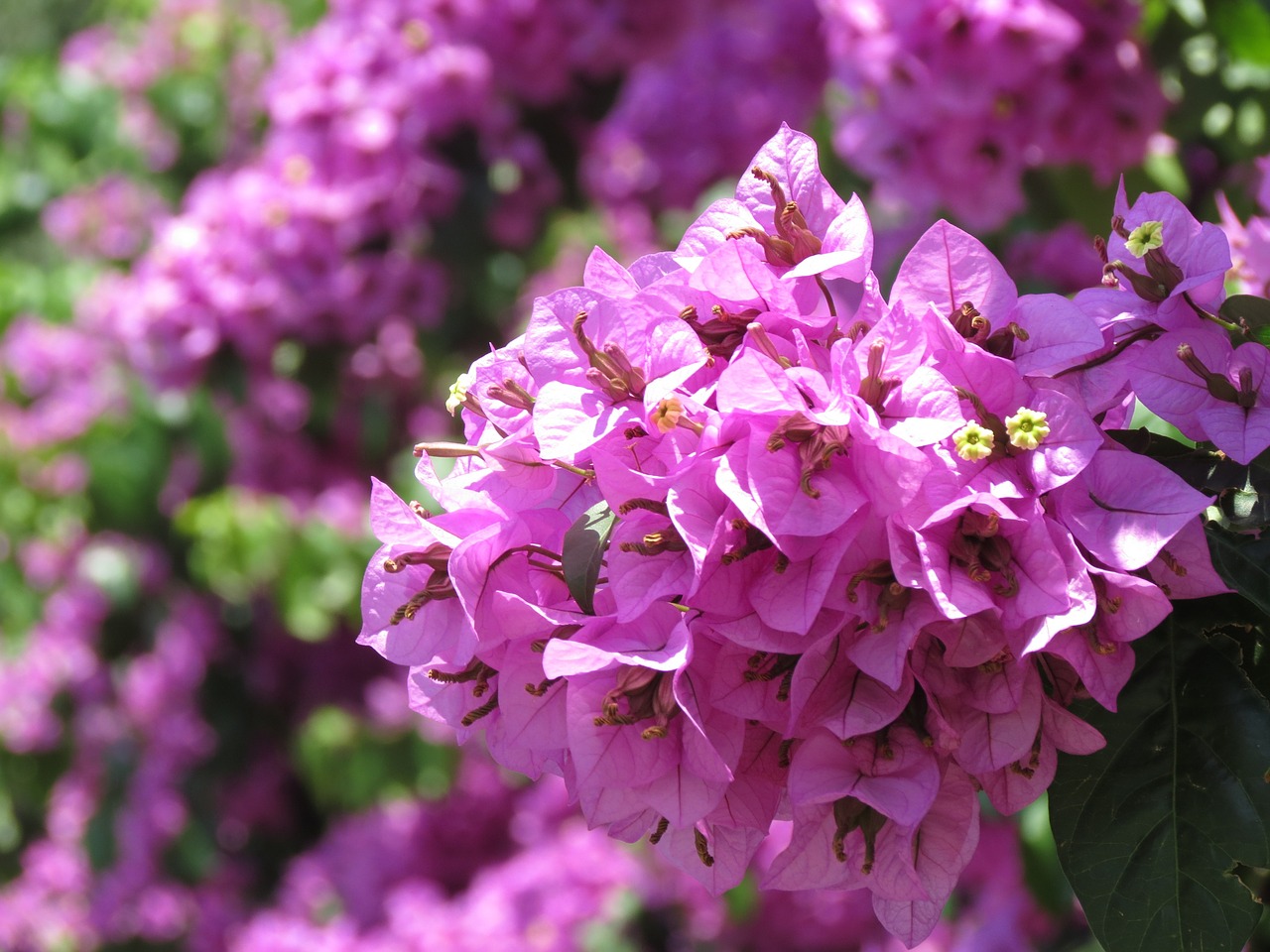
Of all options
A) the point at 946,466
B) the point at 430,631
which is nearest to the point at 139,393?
the point at 430,631

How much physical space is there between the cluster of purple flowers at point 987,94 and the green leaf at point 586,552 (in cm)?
120

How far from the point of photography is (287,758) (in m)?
3.43

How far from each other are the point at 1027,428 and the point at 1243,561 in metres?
0.14

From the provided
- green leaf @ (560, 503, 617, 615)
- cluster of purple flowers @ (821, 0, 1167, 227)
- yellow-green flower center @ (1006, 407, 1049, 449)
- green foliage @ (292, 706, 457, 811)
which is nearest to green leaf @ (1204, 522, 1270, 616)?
yellow-green flower center @ (1006, 407, 1049, 449)

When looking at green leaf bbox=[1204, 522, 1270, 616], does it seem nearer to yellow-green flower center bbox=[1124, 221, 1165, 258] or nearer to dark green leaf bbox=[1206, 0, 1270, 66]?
yellow-green flower center bbox=[1124, 221, 1165, 258]

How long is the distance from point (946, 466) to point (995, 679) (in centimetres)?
12

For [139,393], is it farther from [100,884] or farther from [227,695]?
[100,884]

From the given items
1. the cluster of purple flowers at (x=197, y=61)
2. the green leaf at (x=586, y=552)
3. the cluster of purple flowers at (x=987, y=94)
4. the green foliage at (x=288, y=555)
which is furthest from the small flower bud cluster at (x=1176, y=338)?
the cluster of purple flowers at (x=197, y=61)

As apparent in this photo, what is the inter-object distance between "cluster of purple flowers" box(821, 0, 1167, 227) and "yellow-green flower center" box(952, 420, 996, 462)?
3.81ft

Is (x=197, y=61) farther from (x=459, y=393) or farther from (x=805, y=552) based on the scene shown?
(x=805, y=552)

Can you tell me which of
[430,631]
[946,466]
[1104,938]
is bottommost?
[1104,938]

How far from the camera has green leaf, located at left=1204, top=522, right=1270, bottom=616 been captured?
0.69 m

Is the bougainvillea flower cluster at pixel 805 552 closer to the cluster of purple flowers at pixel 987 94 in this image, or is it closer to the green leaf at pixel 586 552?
the green leaf at pixel 586 552

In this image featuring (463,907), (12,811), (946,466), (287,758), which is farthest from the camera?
(12,811)
